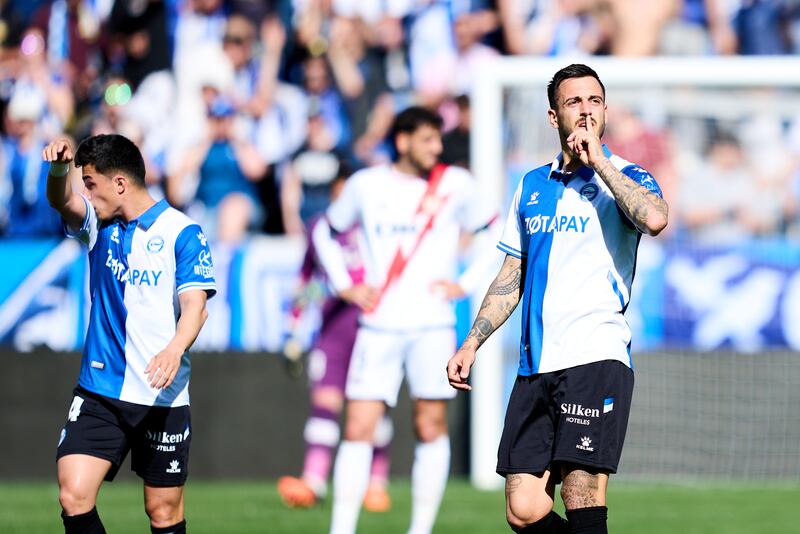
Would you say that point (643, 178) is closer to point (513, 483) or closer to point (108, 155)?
point (513, 483)

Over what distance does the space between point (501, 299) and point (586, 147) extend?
95 cm

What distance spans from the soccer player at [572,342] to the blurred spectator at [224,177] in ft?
26.6

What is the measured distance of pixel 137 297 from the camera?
6340mm

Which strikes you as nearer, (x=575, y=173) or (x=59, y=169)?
(x=575, y=173)

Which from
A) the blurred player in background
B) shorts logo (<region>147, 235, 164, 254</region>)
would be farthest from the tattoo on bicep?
the blurred player in background

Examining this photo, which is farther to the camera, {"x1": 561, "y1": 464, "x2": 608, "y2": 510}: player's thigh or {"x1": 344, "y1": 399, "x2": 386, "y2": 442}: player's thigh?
{"x1": 344, "y1": 399, "x2": 386, "y2": 442}: player's thigh

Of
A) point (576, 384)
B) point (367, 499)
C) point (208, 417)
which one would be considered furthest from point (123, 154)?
point (208, 417)

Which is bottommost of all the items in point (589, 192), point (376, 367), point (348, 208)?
point (376, 367)

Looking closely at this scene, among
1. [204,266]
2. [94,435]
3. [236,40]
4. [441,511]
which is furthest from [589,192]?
[236,40]

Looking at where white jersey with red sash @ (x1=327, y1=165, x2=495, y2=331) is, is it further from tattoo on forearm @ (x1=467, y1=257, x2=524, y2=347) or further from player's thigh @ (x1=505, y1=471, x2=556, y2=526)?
player's thigh @ (x1=505, y1=471, x2=556, y2=526)

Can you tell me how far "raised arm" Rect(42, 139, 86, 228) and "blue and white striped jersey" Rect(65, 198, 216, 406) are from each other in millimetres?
181

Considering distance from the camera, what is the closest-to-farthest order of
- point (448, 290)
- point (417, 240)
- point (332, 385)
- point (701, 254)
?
point (448, 290) → point (417, 240) → point (332, 385) → point (701, 254)

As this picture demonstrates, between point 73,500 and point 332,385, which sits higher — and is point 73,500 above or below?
below

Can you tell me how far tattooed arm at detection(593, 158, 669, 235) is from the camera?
17.5ft
